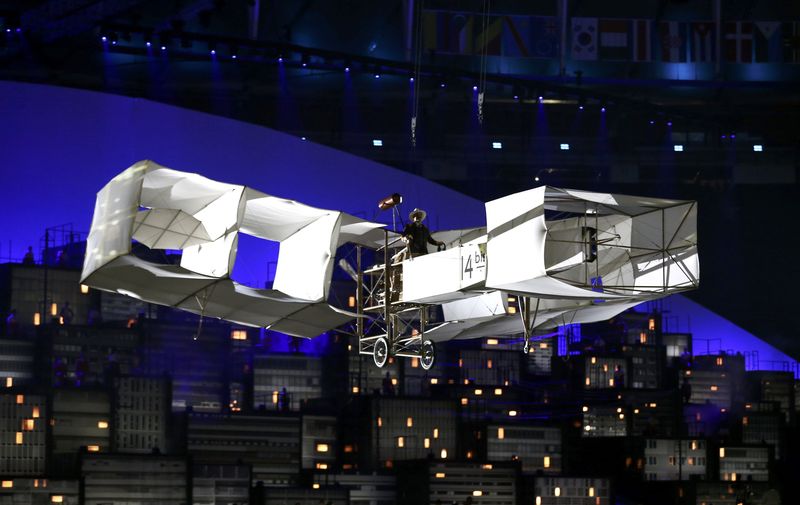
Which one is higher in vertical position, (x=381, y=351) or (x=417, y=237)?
(x=417, y=237)

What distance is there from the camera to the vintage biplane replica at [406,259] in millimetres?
24312

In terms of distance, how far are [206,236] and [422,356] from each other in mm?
4848

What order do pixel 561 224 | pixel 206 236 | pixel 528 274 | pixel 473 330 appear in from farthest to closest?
pixel 473 330 < pixel 206 236 < pixel 561 224 < pixel 528 274

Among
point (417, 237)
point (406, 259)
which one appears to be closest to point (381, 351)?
point (406, 259)

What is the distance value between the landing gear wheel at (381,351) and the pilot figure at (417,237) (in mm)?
2135

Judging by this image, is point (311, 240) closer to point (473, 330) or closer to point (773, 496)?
point (473, 330)

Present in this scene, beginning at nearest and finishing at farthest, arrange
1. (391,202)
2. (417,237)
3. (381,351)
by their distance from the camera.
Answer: (391,202) → (417,237) → (381,351)

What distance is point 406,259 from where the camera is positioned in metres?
27.8

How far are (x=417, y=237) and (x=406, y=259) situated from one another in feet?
1.59

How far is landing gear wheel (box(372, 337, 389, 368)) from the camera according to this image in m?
28.7

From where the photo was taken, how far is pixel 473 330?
30312mm

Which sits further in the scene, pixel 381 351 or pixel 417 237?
pixel 381 351

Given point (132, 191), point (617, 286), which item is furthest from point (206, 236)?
point (617, 286)

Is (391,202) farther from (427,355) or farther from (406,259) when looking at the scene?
(427,355)
